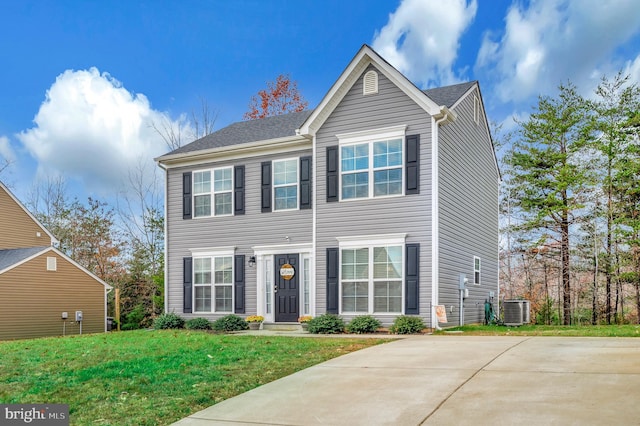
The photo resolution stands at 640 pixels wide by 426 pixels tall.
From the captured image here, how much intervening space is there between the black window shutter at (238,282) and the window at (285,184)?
1894mm

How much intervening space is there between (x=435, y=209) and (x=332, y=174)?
9.42 feet

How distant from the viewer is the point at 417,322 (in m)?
12.8

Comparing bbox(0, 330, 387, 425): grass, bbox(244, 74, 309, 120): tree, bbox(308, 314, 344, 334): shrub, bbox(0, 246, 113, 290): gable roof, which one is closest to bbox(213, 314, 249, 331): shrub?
bbox(308, 314, 344, 334): shrub

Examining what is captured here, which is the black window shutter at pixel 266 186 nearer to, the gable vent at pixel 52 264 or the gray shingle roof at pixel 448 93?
the gray shingle roof at pixel 448 93

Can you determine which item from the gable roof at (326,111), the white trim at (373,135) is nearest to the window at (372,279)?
the white trim at (373,135)

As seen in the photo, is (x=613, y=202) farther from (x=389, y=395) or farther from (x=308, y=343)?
(x=389, y=395)

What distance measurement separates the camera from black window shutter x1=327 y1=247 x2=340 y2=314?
14141mm

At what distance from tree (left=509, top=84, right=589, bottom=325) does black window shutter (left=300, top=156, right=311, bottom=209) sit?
10.3 metres

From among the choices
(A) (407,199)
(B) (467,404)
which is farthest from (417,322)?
(B) (467,404)

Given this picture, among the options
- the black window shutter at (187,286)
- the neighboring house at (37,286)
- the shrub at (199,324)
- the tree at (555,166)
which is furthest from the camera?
the tree at (555,166)

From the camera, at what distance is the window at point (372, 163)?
13742 millimetres

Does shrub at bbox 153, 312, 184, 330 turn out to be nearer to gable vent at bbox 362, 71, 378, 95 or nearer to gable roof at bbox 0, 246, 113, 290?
gable roof at bbox 0, 246, 113, 290

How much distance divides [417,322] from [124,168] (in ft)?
72.0

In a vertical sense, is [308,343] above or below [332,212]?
below
